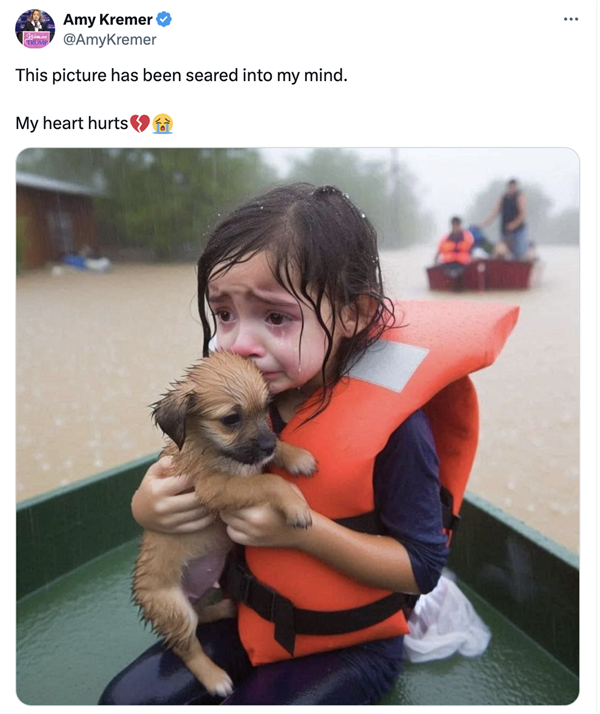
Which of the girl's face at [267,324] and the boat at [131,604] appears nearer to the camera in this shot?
the girl's face at [267,324]

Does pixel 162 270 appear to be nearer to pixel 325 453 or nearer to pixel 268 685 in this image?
pixel 325 453

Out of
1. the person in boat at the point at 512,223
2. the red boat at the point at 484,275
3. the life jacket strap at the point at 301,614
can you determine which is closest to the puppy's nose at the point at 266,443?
the life jacket strap at the point at 301,614

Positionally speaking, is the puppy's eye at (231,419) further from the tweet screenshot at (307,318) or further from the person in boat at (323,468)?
the person in boat at (323,468)

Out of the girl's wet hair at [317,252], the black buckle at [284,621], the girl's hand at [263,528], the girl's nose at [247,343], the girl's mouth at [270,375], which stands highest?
the girl's wet hair at [317,252]
